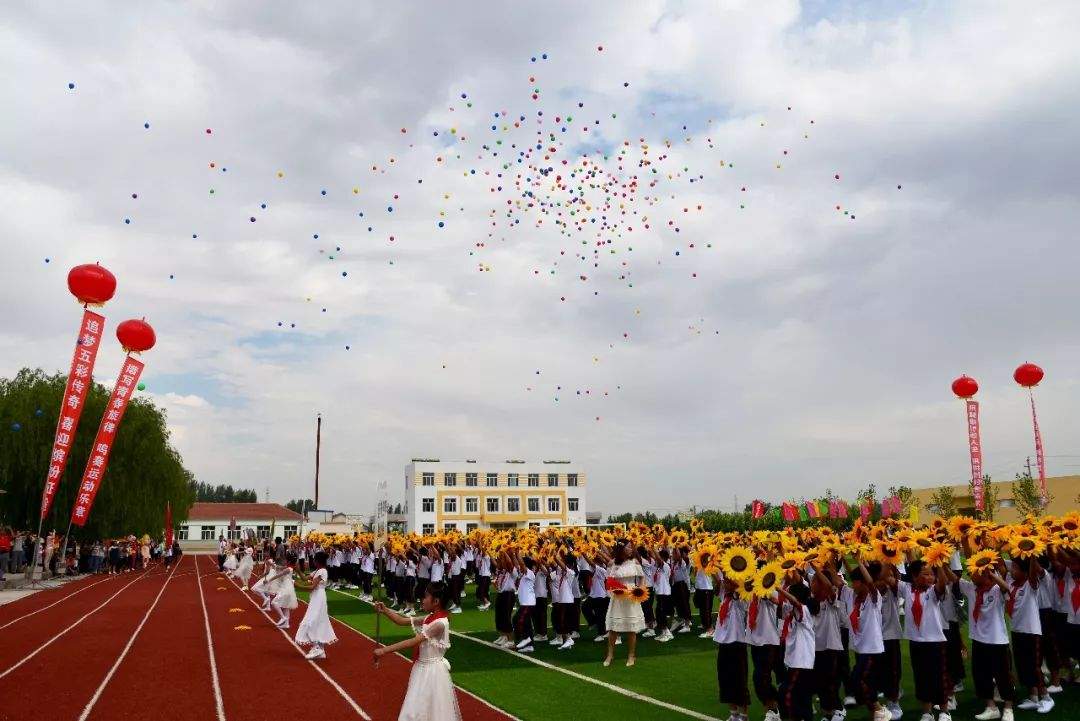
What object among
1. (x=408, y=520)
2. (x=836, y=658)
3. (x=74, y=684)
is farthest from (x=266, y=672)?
(x=408, y=520)

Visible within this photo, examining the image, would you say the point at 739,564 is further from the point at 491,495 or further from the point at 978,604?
the point at 491,495

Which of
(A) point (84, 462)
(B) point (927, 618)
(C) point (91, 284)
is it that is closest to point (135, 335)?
(C) point (91, 284)

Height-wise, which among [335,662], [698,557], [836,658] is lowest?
[335,662]

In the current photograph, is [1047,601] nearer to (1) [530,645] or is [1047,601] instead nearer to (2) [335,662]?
(1) [530,645]

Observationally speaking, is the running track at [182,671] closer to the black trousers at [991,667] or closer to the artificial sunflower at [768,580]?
the artificial sunflower at [768,580]

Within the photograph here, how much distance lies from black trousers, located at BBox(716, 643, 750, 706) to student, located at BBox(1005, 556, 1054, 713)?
3.08 meters

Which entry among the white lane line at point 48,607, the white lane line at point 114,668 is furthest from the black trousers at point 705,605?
the white lane line at point 48,607

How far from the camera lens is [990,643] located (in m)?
8.74

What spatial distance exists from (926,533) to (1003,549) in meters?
0.94

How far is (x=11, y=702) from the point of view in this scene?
10.7 meters

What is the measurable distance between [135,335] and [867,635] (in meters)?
21.3

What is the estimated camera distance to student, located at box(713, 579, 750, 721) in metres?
8.70

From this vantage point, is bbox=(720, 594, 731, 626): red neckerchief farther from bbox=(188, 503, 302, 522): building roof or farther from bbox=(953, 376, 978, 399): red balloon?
bbox=(188, 503, 302, 522): building roof

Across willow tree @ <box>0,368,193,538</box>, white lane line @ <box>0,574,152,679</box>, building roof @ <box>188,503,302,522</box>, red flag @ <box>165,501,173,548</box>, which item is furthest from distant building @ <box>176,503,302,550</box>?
white lane line @ <box>0,574,152,679</box>
